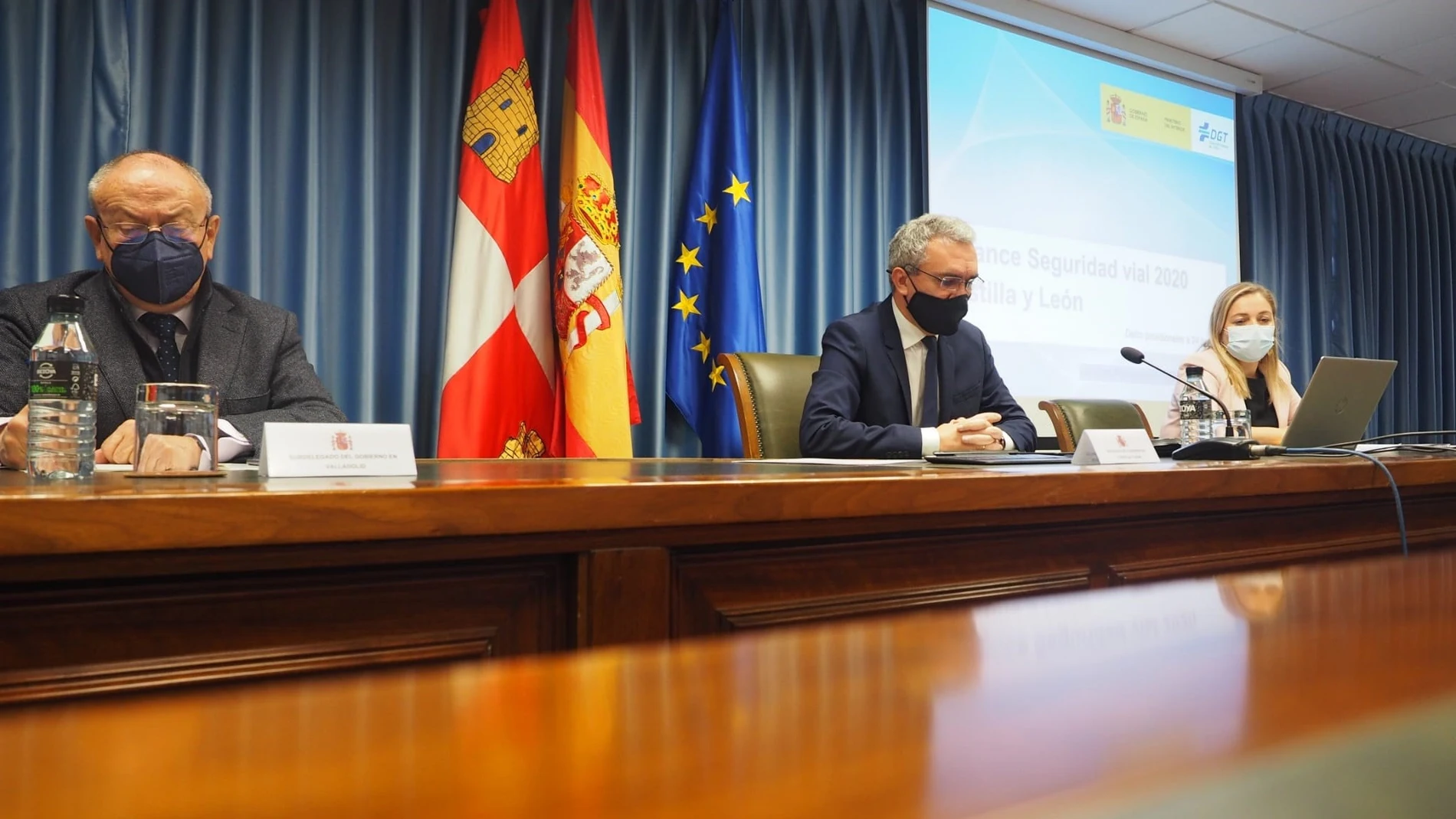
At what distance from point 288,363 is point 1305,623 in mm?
2090

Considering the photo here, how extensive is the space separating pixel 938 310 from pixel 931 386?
18 cm

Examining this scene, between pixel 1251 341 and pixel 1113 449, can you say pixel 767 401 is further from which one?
pixel 1251 341

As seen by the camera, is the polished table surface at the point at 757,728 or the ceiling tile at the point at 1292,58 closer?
the polished table surface at the point at 757,728

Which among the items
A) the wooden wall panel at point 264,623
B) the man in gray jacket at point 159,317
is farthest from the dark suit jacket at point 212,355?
the wooden wall panel at point 264,623

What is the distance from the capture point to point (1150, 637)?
0.18m

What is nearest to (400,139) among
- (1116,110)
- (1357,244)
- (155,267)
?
(155,267)

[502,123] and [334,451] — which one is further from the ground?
[502,123]

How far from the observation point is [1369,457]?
139cm

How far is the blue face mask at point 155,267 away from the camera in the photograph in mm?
1846

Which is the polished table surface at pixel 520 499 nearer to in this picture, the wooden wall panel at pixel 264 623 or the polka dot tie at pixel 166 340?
the wooden wall panel at pixel 264 623

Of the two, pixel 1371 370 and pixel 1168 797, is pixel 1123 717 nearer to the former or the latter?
pixel 1168 797

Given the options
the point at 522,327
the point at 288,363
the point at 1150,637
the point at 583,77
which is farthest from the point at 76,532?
the point at 583,77

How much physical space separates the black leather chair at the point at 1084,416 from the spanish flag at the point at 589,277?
1259 millimetres

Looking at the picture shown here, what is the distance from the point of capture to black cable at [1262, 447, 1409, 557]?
1275 mm
